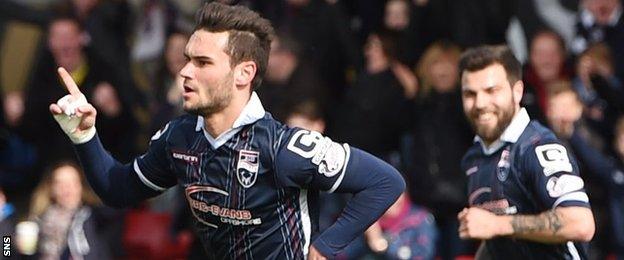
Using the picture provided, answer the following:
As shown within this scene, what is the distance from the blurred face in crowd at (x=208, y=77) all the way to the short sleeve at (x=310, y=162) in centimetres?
35

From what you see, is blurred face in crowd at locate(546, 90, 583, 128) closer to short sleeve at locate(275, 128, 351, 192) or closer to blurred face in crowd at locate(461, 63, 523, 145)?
blurred face in crowd at locate(461, 63, 523, 145)

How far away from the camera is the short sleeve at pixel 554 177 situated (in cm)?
779

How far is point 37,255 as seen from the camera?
11.0 m

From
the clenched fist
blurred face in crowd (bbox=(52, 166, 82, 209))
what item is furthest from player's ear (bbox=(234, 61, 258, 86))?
blurred face in crowd (bbox=(52, 166, 82, 209))

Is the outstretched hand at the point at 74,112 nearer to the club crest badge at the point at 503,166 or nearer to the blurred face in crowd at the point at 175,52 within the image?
the club crest badge at the point at 503,166

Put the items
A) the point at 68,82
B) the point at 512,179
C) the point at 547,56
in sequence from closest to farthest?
1. the point at 68,82
2. the point at 512,179
3. the point at 547,56

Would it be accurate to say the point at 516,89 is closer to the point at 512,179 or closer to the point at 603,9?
the point at 512,179

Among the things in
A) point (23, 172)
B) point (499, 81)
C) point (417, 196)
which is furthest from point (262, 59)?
point (23, 172)

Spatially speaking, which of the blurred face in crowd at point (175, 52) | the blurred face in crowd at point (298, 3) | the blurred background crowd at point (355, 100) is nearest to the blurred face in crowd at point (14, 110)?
the blurred background crowd at point (355, 100)

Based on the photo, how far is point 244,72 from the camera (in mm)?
7562

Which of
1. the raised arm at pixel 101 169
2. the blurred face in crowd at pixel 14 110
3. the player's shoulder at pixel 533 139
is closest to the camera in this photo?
the raised arm at pixel 101 169

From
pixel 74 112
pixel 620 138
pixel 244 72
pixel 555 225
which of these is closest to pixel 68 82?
pixel 74 112

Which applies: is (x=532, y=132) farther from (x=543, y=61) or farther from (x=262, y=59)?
(x=543, y=61)

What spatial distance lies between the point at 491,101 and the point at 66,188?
394cm
